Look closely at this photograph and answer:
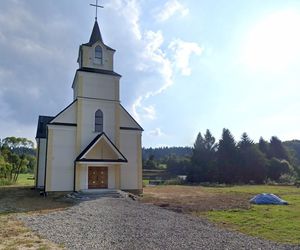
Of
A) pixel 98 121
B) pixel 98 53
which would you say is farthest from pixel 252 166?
pixel 98 53

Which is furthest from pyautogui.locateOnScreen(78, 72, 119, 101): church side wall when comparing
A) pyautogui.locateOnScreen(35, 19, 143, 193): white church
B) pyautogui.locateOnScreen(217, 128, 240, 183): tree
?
pyautogui.locateOnScreen(217, 128, 240, 183): tree

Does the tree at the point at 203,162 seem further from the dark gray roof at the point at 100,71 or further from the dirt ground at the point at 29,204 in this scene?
the dirt ground at the point at 29,204

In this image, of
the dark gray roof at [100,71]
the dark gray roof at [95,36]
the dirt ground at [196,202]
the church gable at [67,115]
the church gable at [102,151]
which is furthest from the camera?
the dark gray roof at [95,36]

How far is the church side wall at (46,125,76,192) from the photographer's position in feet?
70.7

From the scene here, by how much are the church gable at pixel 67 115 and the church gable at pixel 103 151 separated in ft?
8.03

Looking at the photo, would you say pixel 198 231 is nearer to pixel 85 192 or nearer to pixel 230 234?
pixel 230 234

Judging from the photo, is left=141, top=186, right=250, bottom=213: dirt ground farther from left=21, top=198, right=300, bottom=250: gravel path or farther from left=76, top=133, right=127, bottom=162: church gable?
left=76, top=133, right=127, bottom=162: church gable

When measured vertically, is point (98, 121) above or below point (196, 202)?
above

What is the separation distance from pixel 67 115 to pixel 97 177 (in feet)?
17.8

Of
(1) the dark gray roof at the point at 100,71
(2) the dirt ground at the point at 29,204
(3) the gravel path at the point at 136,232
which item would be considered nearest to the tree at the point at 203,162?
(1) the dark gray roof at the point at 100,71

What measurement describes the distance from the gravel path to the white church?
9340 mm

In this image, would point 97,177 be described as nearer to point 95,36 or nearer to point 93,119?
point 93,119

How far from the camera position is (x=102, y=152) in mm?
22906

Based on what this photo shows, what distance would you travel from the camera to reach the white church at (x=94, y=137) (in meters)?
22.0
